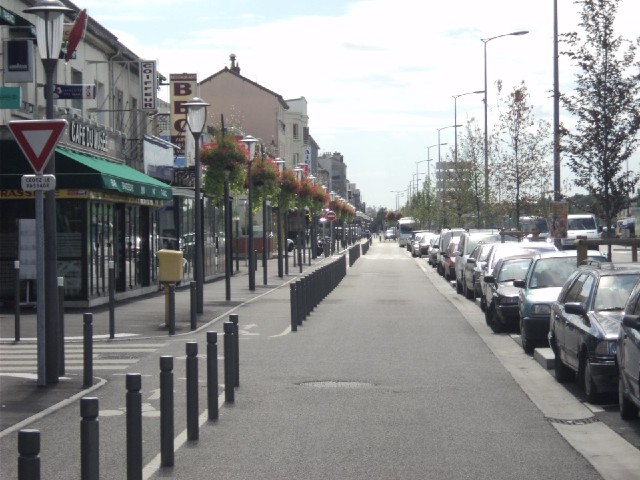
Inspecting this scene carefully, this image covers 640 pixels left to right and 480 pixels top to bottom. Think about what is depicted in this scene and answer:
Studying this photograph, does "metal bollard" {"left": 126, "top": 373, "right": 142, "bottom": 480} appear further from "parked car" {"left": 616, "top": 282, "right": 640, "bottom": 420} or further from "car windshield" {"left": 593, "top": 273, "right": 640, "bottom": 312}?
"car windshield" {"left": 593, "top": 273, "right": 640, "bottom": 312}

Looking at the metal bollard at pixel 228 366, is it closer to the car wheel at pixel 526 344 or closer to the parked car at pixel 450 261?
the car wheel at pixel 526 344

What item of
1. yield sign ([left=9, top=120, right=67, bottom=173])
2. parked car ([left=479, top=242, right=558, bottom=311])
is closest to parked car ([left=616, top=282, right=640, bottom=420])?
yield sign ([left=9, top=120, right=67, bottom=173])

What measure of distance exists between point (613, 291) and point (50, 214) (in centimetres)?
659

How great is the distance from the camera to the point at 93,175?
25219mm

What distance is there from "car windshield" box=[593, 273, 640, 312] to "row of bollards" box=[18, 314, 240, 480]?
160 inches

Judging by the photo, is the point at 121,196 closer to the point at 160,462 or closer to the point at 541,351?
the point at 541,351

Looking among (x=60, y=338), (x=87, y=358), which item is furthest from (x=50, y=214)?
(x=87, y=358)

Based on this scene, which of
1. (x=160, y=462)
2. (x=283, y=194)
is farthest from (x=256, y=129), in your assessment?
(x=160, y=462)

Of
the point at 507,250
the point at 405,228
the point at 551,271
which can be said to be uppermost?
the point at 405,228

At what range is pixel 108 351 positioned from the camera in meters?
17.7

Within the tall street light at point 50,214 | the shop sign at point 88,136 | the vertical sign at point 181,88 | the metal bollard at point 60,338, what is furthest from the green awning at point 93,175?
the tall street light at point 50,214

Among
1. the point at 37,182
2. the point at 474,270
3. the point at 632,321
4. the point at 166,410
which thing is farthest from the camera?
the point at 474,270

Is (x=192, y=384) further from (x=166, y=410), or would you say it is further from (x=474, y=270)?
(x=474, y=270)

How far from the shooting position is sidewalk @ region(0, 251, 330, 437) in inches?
484
